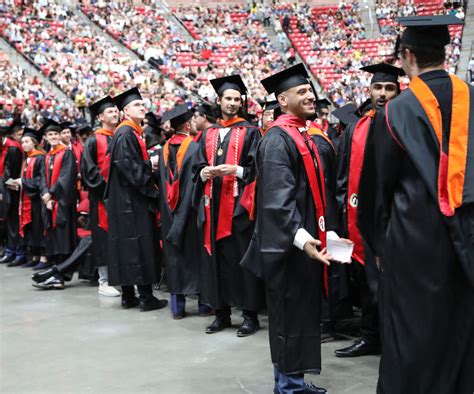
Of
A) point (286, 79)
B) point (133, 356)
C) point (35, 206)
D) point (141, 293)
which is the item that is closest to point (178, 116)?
point (141, 293)

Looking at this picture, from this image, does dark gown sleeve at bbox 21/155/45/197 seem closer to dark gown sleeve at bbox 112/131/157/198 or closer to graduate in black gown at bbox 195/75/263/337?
dark gown sleeve at bbox 112/131/157/198

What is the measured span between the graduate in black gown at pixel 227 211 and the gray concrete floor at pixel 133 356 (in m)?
0.27

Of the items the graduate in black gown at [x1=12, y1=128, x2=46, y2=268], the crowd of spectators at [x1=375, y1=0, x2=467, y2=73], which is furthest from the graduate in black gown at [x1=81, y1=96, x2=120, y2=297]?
the crowd of spectators at [x1=375, y1=0, x2=467, y2=73]

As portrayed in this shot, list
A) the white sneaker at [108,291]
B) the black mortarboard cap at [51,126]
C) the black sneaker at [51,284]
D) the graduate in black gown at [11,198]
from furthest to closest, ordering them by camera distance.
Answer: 1. the graduate in black gown at [11,198]
2. the black mortarboard cap at [51,126]
3. the black sneaker at [51,284]
4. the white sneaker at [108,291]

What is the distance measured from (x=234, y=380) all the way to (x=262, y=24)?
29863 millimetres

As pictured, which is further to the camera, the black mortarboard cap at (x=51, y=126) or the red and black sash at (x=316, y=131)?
the black mortarboard cap at (x=51, y=126)

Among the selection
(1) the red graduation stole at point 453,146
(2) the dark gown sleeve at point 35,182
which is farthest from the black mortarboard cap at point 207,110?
(1) the red graduation stole at point 453,146

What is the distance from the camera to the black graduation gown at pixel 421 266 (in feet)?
8.59

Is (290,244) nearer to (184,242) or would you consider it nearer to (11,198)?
(184,242)

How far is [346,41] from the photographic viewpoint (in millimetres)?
29766

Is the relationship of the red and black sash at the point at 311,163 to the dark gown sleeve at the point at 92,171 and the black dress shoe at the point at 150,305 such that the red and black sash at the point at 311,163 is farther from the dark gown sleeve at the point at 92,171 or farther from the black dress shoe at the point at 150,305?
the dark gown sleeve at the point at 92,171

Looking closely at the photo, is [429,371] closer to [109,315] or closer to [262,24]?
[109,315]

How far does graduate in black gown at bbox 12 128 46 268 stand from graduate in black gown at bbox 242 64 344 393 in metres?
5.92

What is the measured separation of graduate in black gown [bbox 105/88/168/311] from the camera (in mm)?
6188
